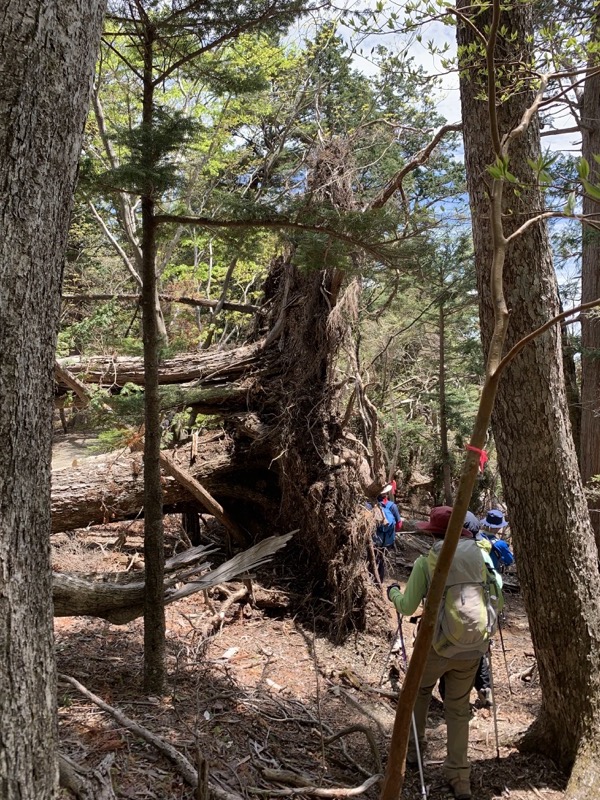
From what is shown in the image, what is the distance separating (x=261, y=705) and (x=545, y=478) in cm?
320

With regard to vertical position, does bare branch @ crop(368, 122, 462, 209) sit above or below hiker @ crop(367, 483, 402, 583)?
above

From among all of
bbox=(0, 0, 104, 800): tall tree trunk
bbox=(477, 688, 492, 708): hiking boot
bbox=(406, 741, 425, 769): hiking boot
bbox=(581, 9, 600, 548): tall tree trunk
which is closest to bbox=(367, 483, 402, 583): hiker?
bbox=(477, 688, 492, 708): hiking boot

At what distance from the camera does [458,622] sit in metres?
4.04

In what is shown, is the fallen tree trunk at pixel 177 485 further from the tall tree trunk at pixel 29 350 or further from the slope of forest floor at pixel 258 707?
the tall tree trunk at pixel 29 350

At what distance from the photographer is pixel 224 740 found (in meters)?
4.28

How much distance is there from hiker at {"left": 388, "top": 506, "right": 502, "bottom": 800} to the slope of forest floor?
0.39m

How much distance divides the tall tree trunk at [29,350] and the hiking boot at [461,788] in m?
3.19

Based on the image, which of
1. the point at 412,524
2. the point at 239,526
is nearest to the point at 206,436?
the point at 239,526

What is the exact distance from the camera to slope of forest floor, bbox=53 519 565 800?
3.79 metres

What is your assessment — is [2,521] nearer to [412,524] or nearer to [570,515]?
[570,515]

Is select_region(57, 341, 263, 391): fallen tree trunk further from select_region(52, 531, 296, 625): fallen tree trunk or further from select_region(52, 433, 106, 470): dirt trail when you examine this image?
select_region(52, 531, 296, 625): fallen tree trunk

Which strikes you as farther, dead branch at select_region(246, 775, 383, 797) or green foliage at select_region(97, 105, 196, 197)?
green foliage at select_region(97, 105, 196, 197)

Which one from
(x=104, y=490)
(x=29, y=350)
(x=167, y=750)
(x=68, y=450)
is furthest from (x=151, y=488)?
(x=68, y=450)

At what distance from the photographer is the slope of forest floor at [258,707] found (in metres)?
3.79
